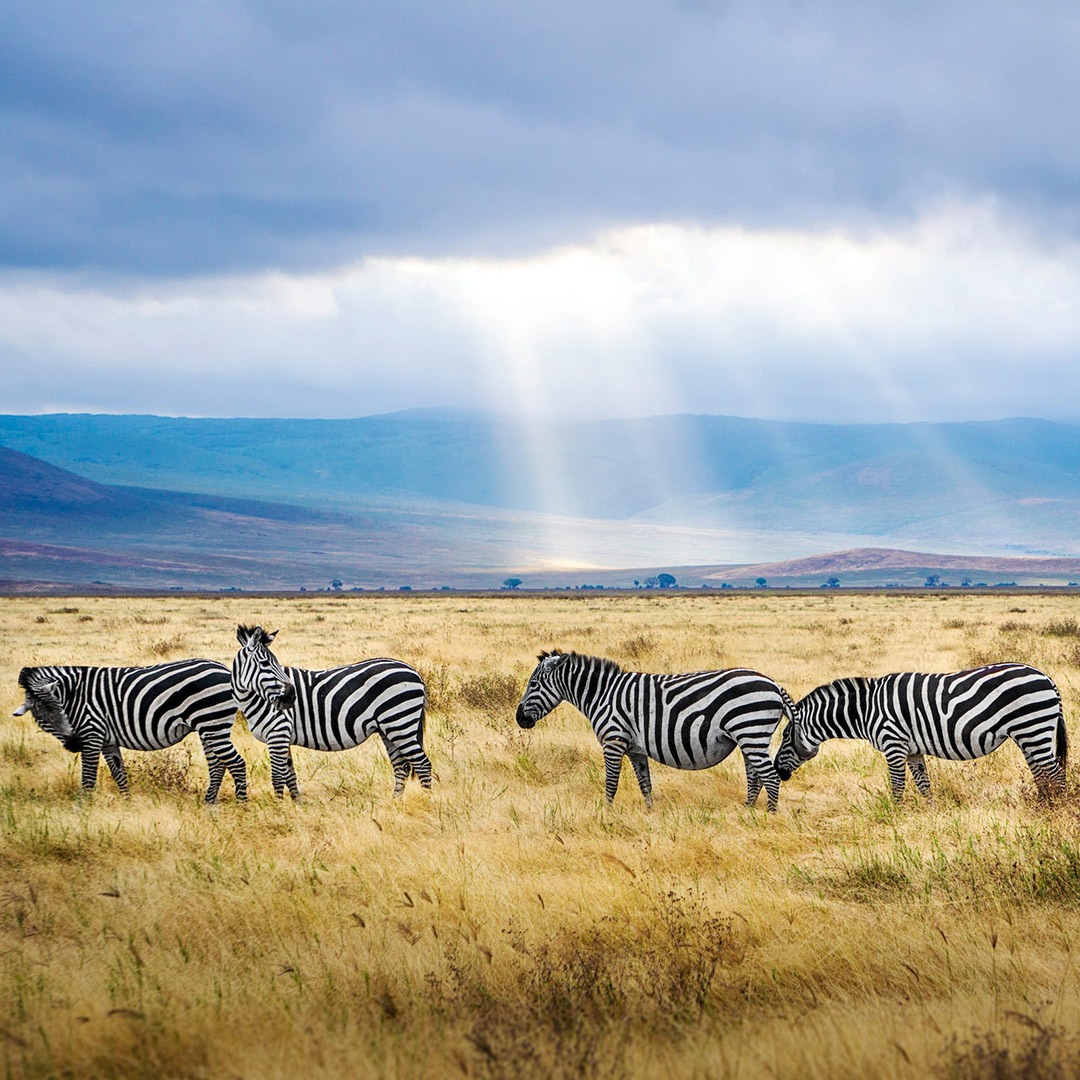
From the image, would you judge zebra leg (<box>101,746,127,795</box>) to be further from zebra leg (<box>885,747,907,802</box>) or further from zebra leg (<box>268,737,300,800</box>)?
zebra leg (<box>885,747,907,802</box>)

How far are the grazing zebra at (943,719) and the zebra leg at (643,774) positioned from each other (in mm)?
1554

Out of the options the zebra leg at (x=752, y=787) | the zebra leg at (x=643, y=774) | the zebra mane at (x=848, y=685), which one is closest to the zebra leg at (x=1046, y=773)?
the zebra mane at (x=848, y=685)

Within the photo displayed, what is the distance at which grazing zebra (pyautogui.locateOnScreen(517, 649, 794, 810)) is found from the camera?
1063 cm

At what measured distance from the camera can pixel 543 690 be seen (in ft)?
38.7

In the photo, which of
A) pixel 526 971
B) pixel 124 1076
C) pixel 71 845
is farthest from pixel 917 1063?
pixel 71 845

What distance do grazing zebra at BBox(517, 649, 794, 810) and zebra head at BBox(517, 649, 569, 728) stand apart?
14.5 inches

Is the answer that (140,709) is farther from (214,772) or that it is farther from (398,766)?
(398,766)

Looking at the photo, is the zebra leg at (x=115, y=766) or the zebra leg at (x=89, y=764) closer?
the zebra leg at (x=89, y=764)

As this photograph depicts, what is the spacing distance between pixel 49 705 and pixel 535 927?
6.64 metres

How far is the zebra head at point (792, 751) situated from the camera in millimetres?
11508

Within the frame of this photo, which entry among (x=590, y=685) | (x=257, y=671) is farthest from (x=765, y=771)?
(x=257, y=671)

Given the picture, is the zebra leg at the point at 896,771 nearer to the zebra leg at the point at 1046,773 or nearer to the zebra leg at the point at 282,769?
the zebra leg at the point at 1046,773

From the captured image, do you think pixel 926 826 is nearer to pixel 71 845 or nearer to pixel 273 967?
pixel 273 967

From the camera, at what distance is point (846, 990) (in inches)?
238
